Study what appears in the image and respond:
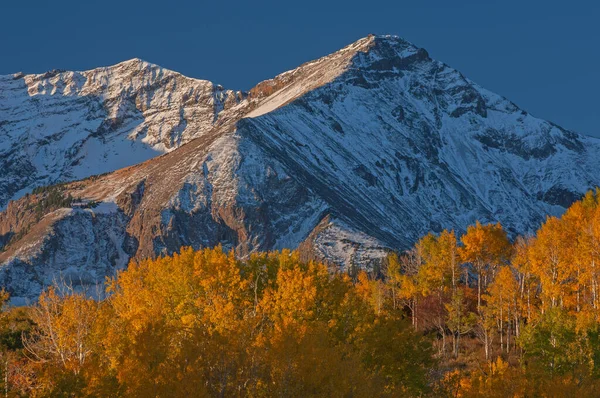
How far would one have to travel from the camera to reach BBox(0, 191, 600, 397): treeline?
123 ft

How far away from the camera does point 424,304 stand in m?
92.1

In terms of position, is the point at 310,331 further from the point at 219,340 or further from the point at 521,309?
the point at 521,309

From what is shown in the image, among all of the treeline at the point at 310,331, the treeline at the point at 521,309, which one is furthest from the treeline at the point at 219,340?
the treeline at the point at 521,309

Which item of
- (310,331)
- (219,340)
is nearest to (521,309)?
(310,331)

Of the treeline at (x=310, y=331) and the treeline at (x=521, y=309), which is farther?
the treeline at (x=521, y=309)

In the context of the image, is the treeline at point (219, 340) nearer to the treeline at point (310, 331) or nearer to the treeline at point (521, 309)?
the treeline at point (310, 331)

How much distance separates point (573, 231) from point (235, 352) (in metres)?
50.3

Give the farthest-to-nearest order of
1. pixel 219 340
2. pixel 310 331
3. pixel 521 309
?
1. pixel 521 309
2. pixel 310 331
3. pixel 219 340

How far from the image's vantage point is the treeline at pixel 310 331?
37438mm

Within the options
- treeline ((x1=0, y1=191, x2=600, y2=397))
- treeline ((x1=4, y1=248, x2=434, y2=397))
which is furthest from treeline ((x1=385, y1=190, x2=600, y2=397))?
treeline ((x1=4, y1=248, x2=434, y2=397))

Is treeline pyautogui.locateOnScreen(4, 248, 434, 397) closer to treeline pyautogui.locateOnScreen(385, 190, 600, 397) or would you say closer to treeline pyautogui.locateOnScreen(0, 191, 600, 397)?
treeline pyautogui.locateOnScreen(0, 191, 600, 397)

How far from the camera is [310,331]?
45.8 metres

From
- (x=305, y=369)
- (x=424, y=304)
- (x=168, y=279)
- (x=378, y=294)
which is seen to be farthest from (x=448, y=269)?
(x=305, y=369)

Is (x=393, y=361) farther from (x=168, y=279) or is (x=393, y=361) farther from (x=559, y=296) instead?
(x=559, y=296)
